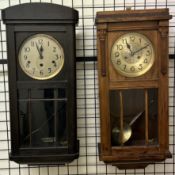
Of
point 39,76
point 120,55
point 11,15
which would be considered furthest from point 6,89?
point 120,55

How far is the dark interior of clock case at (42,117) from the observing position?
50.2 inches

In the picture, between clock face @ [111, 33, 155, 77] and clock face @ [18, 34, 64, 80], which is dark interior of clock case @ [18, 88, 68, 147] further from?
clock face @ [111, 33, 155, 77]

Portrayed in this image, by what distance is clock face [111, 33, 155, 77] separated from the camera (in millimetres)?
1249

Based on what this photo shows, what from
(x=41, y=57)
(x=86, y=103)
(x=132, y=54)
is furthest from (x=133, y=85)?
(x=41, y=57)

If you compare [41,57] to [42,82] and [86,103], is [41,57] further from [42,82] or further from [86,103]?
[86,103]

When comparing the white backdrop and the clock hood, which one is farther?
the white backdrop

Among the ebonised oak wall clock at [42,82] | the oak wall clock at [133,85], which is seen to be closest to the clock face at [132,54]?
the oak wall clock at [133,85]

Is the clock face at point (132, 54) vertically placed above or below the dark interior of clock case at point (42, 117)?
above

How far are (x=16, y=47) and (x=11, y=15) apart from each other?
5.3 inches

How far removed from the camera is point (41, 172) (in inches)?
59.4

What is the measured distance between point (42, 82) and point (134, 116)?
0.44 metres

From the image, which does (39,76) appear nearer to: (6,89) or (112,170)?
(6,89)

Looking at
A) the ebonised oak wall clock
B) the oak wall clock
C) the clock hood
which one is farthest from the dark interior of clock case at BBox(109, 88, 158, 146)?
the clock hood

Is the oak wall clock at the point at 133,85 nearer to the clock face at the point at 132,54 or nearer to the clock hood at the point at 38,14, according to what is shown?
the clock face at the point at 132,54
